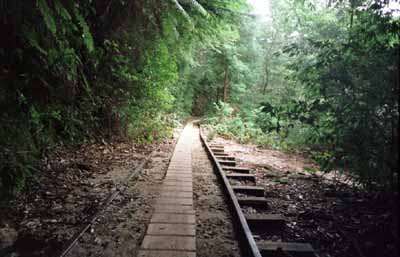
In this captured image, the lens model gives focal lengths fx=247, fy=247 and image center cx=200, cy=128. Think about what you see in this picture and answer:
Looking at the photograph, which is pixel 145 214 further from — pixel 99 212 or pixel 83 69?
pixel 83 69

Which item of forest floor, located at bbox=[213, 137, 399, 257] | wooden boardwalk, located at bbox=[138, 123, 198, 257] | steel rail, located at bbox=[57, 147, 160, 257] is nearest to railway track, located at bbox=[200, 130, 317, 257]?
forest floor, located at bbox=[213, 137, 399, 257]

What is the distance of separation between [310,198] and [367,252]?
1.91 m

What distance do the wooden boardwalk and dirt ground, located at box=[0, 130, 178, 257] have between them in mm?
156

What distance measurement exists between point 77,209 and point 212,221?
2.05 metres

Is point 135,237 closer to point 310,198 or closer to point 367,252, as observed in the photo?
point 367,252

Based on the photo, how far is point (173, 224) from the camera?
3.36 m

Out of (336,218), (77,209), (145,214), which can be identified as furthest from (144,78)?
(336,218)

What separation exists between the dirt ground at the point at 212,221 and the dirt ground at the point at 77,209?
0.78m

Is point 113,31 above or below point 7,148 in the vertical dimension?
above

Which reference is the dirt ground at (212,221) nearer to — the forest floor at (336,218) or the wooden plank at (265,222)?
the wooden plank at (265,222)

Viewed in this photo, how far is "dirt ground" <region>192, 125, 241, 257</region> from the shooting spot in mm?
2883

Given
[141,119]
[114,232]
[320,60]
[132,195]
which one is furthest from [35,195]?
[141,119]

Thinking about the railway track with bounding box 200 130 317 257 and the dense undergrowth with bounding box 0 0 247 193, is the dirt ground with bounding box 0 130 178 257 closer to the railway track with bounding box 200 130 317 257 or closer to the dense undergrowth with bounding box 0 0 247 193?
the dense undergrowth with bounding box 0 0 247 193

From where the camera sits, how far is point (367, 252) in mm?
2820
